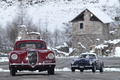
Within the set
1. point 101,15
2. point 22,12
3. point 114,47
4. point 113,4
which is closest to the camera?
point 114,47

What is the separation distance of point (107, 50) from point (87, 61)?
136 feet

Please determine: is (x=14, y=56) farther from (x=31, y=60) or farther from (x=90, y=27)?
(x=90, y=27)

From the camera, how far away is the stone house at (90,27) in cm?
7744

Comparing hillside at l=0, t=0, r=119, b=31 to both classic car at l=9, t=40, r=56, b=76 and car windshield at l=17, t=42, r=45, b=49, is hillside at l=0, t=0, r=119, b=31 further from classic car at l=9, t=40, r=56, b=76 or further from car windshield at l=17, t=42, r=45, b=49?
classic car at l=9, t=40, r=56, b=76

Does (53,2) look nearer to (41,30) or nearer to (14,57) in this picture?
(41,30)

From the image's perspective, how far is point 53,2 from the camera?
126562 millimetres

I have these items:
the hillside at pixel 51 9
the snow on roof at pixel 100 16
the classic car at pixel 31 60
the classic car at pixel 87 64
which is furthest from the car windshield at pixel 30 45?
the hillside at pixel 51 9

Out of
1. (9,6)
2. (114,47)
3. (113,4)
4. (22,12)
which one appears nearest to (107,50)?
(114,47)

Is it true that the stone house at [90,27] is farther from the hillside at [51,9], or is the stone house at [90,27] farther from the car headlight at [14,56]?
the car headlight at [14,56]

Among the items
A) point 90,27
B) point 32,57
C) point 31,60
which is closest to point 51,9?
point 90,27

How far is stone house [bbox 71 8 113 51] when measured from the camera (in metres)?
77.4

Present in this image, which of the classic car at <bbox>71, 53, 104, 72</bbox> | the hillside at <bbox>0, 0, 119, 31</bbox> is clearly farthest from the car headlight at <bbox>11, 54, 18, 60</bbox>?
the hillside at <bbox>0, 0, 119, 31</bbox>

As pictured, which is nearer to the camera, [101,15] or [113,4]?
[101,15]

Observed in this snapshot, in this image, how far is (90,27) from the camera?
3123 inches
